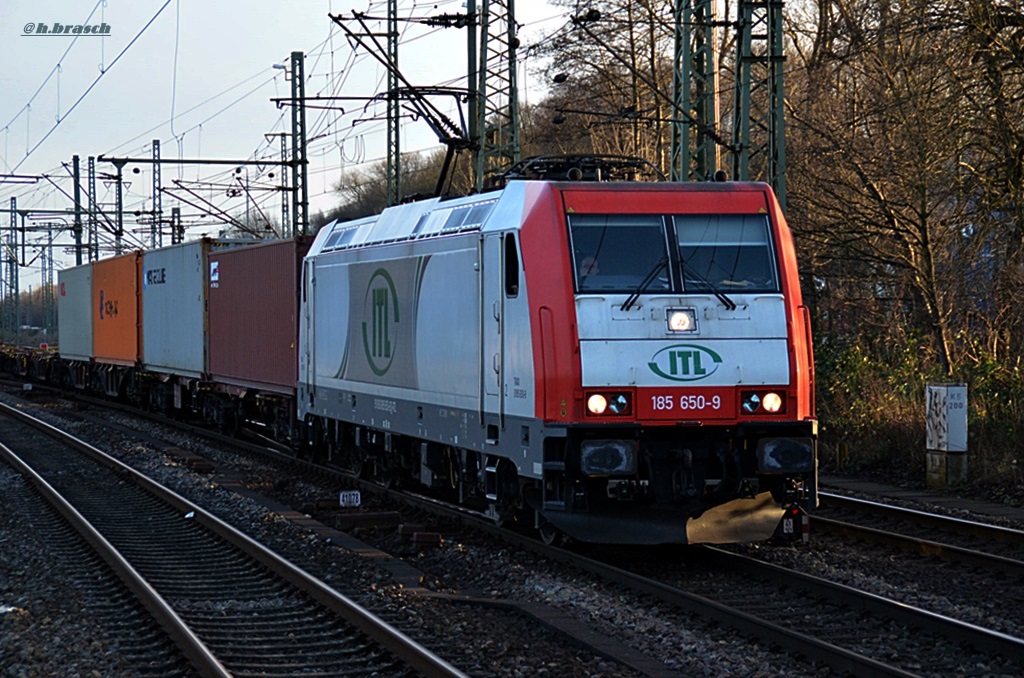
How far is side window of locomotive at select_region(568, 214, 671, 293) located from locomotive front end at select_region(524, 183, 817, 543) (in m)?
0.01

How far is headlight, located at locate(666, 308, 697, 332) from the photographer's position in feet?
33.7

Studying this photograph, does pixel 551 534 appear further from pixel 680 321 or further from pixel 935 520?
pixel 935 520

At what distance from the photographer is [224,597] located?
10047mm

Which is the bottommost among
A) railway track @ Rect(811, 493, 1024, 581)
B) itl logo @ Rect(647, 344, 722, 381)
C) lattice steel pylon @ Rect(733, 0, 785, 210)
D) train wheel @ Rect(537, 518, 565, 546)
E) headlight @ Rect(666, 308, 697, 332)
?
railway track @ Rect(811, 493, 1024, 581)

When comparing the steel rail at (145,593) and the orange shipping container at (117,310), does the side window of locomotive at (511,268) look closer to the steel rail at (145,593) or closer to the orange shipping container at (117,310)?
the steel rail at (145,593)

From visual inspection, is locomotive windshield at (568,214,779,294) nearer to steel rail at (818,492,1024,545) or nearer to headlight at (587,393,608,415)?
headlight at (587,393,608,415)

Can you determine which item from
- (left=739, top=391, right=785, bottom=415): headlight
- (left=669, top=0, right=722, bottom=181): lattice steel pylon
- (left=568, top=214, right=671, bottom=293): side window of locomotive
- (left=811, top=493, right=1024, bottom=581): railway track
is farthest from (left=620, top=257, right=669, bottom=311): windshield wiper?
(left=669, top=0, right=722, bottom=181): lattice steel pylon

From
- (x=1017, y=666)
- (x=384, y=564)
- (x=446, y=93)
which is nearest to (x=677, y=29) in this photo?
(x=446, y=93)

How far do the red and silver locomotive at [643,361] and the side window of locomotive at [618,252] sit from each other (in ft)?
0.04

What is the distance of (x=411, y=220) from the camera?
13.6 meters

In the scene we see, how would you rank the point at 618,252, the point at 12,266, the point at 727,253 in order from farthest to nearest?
the point at 12,266 → the point at 727,253 → the point at 618,252

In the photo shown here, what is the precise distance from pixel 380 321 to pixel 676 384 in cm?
492

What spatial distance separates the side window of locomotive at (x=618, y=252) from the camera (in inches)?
408

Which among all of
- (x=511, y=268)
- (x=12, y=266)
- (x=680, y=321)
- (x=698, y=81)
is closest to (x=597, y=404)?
(x=680, y=321)
